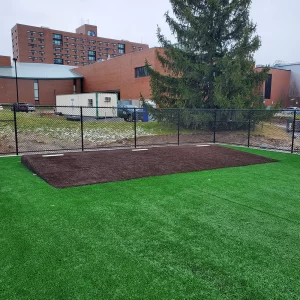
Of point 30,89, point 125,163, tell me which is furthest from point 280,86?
point 125,163

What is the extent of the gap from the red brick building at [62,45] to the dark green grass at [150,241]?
95.6m

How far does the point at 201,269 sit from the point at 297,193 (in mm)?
3585

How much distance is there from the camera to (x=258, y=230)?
3996 millimetres

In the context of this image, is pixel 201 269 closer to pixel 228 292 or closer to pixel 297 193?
pixel 228 292

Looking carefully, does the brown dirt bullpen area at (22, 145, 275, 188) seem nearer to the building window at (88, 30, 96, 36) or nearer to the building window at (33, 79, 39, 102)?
the building window at (33, 79, 39, 102)

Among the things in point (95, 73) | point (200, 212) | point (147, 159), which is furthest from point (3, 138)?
point (95, 73)

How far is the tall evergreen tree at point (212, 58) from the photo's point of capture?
16.6 meters

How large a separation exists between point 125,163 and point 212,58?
11.6 metres

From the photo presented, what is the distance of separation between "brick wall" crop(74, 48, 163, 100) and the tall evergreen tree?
17.7 metres

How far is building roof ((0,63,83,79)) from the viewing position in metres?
→ 49.5

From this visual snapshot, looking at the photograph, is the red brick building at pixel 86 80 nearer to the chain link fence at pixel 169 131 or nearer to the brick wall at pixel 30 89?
the brick wall at pixel 30 89

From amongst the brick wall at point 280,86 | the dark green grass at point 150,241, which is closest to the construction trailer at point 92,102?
the dark green grass at point 150,241

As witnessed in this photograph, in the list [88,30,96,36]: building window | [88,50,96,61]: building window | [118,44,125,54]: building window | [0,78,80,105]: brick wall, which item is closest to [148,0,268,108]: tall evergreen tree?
[0,78,80,105]: brick wall

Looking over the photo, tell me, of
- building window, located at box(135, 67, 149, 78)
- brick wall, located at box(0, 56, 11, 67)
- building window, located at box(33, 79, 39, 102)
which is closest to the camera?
building window, located at box(135, 67, 149, 78)
